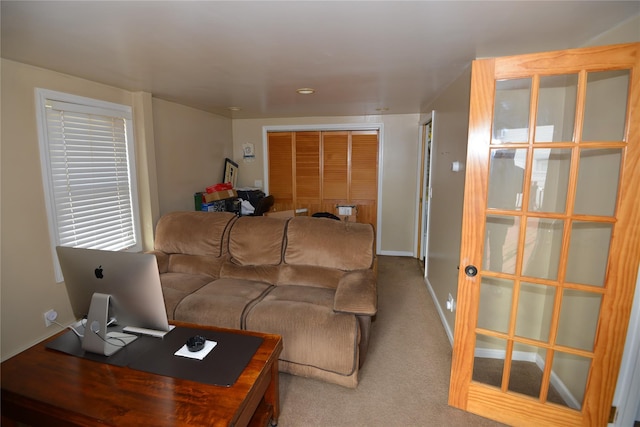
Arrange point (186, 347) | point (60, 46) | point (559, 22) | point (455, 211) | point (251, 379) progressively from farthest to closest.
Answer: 1. point (455, 211)
2. point (60, 46)
3. point (559, 22)
4. point (186, 347)
5. point (251, 379)

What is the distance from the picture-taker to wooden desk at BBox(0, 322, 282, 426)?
3.60 ft

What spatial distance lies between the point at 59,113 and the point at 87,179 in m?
0.56

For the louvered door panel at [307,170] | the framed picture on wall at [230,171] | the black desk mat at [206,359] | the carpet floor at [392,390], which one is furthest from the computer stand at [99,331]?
the louvered door panel at [307,170]

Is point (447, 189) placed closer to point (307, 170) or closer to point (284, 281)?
point (284, 281)

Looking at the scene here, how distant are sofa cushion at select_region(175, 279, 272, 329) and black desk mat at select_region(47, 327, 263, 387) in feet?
1.70

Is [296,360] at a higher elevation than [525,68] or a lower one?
lower

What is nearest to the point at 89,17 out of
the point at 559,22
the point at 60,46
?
the point at 60,46

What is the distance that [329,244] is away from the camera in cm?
258

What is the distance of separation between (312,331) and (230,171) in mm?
3531

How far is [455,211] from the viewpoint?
2.61 meters

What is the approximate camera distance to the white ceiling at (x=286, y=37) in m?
1.40

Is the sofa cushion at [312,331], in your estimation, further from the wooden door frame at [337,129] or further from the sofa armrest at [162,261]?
the wooden door frame at [337,129]

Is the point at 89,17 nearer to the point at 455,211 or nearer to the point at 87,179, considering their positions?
the point at 87,179

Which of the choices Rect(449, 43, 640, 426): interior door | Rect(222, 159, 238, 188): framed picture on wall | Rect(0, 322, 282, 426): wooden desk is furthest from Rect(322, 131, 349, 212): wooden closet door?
Rect(0, 322, 282, 426): wooden desk
